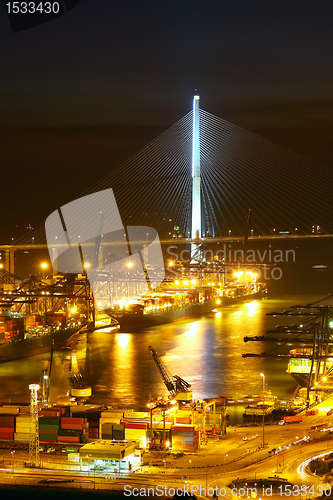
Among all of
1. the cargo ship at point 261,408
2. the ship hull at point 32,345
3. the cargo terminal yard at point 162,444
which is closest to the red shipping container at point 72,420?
the cargo terminal yard at point 162,444

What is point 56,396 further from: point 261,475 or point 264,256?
point 264,256

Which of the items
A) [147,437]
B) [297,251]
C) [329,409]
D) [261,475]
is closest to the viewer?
[261,475]

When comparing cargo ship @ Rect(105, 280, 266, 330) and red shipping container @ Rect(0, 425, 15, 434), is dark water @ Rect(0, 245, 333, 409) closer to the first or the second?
cargo ship @ Rect(105, 280, 266, 330)

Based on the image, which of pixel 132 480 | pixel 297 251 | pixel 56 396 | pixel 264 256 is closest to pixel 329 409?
pixel 132 480

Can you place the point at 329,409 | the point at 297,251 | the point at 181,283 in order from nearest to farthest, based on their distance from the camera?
the point at 329,409 → the point at 181,283 → the point at 297,251

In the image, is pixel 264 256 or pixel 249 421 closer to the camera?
pixel 249 421

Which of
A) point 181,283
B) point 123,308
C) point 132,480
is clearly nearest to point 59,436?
point 132,480

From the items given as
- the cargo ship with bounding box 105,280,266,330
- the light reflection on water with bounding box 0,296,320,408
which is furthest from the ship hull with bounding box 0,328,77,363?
the cargo ship with bounding box 105,280,266,330
